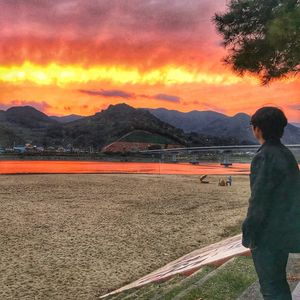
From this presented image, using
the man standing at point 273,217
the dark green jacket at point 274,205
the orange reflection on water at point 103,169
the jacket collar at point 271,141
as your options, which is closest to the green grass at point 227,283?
the man standing at point 273,217

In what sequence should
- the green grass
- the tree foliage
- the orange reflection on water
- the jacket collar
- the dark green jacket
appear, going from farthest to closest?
the orange reflection on water → the tree foliage → the green grass → the jacket collar → the dark green jacket

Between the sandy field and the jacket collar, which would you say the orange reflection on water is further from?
the jacket collar

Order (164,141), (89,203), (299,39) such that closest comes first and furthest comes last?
(299,39) → (89,203) → (164,141)

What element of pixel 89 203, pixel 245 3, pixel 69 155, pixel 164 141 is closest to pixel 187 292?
pixel 245 3

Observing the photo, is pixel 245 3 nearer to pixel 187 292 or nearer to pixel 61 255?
pixel 187 292

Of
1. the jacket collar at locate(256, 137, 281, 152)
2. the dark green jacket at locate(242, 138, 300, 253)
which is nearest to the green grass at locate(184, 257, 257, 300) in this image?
the dark green jacket at locate(242, 138, 300, 253)

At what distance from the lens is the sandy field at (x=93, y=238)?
730 cm

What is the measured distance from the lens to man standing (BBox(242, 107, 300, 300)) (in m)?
2.94

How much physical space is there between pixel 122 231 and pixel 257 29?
22.5 feet

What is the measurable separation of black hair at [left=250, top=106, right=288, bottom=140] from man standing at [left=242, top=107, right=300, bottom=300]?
0.43 ft

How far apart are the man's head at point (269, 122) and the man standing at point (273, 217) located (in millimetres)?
131

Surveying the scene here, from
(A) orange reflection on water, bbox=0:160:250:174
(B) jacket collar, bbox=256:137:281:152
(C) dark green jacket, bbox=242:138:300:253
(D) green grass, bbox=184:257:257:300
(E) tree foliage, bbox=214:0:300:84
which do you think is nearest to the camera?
(C) dark green jacket, bbox=242:138:300:253

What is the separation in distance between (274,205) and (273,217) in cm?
9

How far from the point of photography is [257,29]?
7793 millimetres
